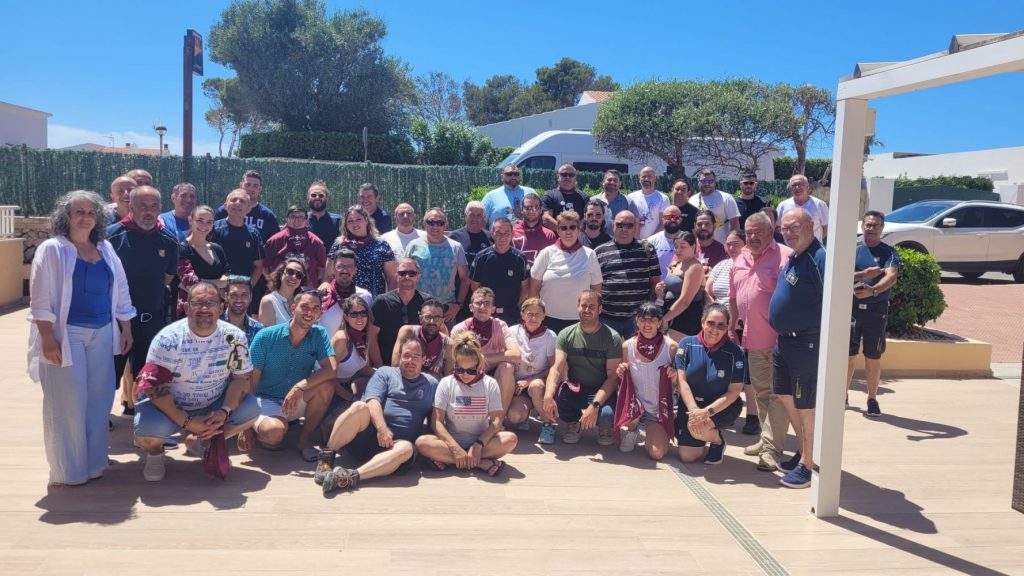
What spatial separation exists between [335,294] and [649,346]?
2.48m

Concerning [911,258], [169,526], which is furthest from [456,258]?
[911,258]

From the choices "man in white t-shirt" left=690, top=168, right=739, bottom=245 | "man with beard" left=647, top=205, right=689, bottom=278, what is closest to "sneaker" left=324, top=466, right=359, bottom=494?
"man with beard" left=647, top=205, right=689, bottom=278

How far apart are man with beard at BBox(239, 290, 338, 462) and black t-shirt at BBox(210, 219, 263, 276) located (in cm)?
150

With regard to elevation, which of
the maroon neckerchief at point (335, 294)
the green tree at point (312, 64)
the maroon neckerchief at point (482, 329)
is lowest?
the maroon neckerchief at point (482, 329)

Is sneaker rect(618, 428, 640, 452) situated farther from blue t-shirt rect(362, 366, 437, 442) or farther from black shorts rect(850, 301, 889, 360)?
black shorts rect(850, 301, 889, 360)

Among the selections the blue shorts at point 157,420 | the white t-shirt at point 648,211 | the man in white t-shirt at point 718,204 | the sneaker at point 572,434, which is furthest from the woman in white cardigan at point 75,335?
the man in white t-shirt at point 718,204

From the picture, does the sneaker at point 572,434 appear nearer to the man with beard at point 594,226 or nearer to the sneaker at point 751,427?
the sneaker at point 751,427

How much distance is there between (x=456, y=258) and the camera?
6.70 meters

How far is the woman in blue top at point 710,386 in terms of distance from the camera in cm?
544

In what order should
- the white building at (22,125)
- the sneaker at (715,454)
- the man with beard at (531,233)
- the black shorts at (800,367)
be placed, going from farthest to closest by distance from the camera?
the white building at (22,125)
the man with beard at (531,233)
the sneaker at (715,454)
the black shorts at (800,367)

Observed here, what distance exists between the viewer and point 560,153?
18.2m

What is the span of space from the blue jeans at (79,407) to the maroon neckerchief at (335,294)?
160 cm

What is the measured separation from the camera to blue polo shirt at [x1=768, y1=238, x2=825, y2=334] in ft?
16.2

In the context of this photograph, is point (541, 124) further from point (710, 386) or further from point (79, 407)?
point (79, 407)
